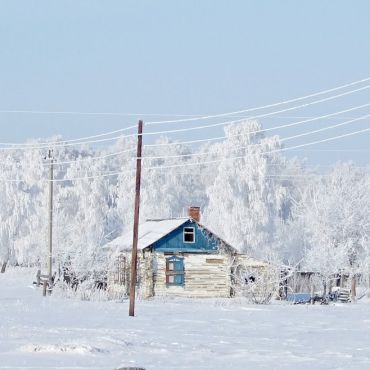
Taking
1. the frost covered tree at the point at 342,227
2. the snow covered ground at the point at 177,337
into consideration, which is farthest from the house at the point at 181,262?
the snow covered ground at the point at 177,337

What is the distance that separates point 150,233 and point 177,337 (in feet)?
98.1

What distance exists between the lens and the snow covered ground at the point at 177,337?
21625 millimetres

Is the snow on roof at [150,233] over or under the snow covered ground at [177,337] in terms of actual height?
over

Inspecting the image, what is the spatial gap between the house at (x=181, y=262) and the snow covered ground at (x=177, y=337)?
1012 cm

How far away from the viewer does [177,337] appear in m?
28.0

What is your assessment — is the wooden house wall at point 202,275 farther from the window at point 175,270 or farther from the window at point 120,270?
the window at point 120,270

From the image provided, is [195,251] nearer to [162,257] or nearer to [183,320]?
[162,257]

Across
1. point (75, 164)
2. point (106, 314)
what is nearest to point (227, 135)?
point (75, 164)

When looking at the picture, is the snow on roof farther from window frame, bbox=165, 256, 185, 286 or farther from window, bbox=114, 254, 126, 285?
window frame, bbox=165, 256, 185, 286

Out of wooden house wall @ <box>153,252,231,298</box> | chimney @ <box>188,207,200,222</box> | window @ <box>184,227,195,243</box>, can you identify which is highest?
chimney @ <box>188,207,200,222</box>

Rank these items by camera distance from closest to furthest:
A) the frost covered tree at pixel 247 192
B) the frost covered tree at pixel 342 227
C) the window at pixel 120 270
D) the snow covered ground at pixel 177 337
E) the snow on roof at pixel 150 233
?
the snow covered ground at pixel 177 337
the snow on roof at pixel 150 233
the window at pixel 120 270
the frost covered tree at pixel 342 227
the frost covered tree at pixel 247 192

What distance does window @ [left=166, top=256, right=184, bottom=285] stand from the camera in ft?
185

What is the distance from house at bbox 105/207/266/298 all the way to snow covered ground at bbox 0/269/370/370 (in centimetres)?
1012

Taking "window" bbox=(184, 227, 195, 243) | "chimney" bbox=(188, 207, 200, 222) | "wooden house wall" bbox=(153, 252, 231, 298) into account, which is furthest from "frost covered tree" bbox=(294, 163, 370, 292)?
"window" bbox=(184, 227, 195, 243)
